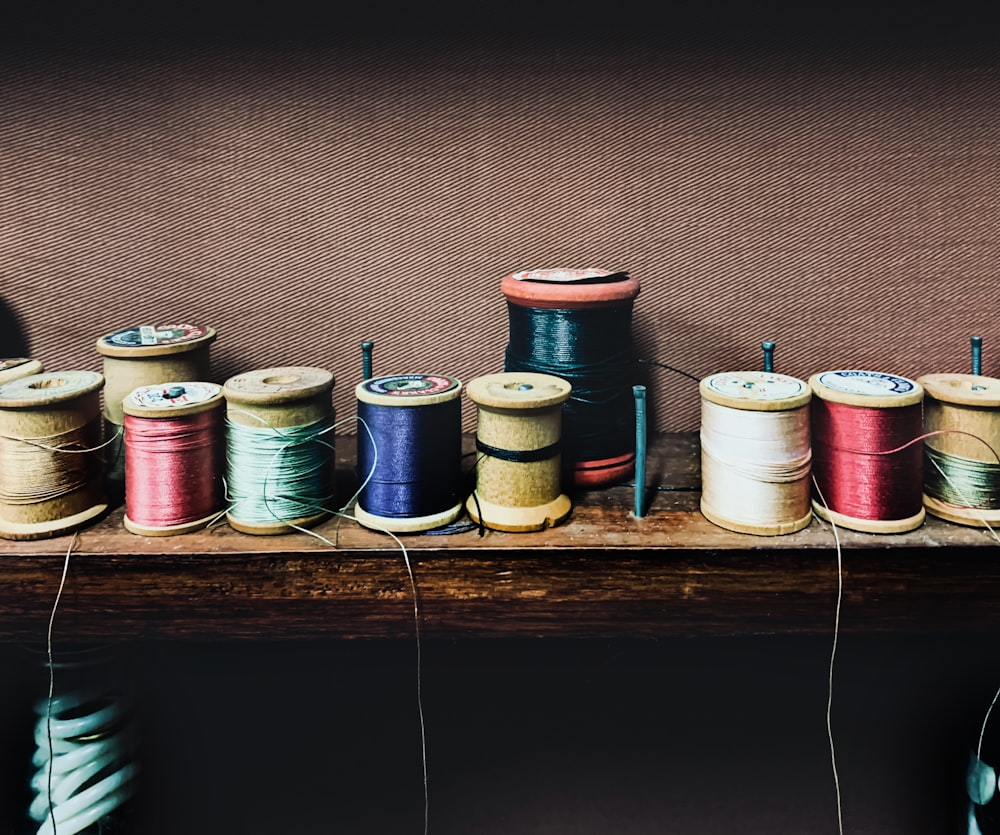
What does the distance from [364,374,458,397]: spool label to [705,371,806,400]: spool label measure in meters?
0.54

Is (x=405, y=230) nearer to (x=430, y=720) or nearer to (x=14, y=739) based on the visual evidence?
(x=430, y=720)

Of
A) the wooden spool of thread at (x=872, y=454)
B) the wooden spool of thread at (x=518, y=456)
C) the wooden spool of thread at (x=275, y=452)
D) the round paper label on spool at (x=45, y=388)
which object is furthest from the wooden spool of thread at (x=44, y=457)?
the wooden spool of thread at (x=872, y=454)

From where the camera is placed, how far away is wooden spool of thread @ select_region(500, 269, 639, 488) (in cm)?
155

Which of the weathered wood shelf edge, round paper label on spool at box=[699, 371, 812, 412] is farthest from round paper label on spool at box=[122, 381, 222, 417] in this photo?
round paper label on spool at box=[699, 371, 812, 412]

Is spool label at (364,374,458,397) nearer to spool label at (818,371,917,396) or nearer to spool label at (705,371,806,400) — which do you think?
spool label at (705,371,806,400)

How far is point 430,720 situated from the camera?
76.9 inches

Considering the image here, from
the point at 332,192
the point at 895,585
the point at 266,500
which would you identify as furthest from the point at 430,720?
the point at 332,192

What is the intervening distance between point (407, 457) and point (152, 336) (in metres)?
0.69

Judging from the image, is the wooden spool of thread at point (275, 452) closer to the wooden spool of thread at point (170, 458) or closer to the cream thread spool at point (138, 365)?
the wooden spool of thread at point (170, 458)

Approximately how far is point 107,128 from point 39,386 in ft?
2.48

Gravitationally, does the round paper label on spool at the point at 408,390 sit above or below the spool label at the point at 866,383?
below

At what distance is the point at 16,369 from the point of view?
1616 mm

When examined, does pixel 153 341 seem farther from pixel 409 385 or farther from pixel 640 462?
pixel 640 462

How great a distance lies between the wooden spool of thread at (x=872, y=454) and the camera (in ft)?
4.50
